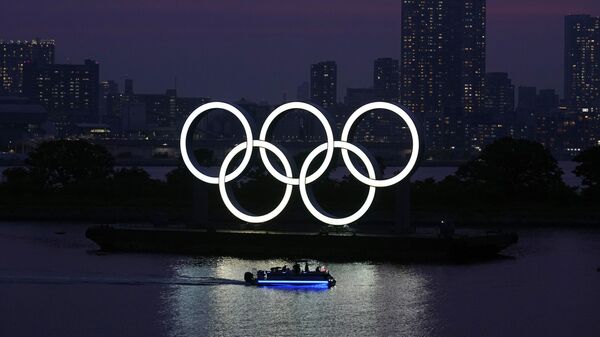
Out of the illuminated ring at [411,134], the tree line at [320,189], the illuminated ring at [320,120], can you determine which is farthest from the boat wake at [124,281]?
the tree line at [320,189]

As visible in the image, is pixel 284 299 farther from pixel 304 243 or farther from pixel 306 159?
pixel 306 159

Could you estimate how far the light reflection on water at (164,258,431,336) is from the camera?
3838cm

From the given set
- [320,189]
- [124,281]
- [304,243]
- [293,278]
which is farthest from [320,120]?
[320,189]

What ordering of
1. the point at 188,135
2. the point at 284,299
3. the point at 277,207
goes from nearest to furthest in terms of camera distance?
the point at 284,299
the point at 277,207
the point at 188,135

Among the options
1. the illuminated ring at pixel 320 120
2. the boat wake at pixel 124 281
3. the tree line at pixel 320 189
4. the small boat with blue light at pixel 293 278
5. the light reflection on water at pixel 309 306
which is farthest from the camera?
the tree line at pixel 320 189

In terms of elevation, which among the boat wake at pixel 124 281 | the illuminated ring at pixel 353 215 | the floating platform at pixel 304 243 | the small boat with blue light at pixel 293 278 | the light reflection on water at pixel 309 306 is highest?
the illuminated ring at pixel 353 215

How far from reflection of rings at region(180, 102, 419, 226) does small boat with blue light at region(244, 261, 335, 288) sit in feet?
19.6

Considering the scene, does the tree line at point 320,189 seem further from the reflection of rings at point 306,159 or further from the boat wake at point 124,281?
the boat wake at point 124,281

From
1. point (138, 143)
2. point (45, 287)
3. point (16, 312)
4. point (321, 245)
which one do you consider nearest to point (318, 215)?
point (321, 245)

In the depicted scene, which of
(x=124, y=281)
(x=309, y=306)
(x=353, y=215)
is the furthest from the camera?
(x=353, y=215)

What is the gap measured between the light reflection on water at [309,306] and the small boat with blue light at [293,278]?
370mm

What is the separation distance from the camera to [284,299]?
4306cm

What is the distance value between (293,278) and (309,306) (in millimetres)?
3572

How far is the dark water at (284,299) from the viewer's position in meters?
38.6
